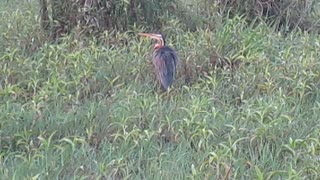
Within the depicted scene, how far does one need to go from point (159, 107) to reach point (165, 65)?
69 cm

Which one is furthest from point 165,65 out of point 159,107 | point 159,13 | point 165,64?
point 159,13

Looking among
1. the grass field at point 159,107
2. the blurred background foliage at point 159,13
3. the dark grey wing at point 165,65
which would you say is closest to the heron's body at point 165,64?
the dark grey wing at point 165,65

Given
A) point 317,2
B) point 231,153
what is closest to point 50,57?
point 231,153

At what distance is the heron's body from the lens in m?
5.98

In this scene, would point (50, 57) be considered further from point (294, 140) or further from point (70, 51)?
point (294, 140)

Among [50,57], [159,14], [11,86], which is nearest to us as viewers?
[11,86]

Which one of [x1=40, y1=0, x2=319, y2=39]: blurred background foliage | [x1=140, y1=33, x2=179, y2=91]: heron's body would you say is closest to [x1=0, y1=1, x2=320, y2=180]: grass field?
[x1=140, y1=33, x2=179, y2=91]: heron's body

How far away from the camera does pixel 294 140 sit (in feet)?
15.6

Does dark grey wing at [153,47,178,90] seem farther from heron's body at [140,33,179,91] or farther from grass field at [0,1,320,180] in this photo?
grass field at [0,1,320,180]

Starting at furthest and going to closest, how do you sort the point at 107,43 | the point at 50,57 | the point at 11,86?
1. the point at 107,43
2. the point at 50,57
3. the point at 11,86

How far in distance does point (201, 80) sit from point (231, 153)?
1.69 meters

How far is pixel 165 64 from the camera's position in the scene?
6.05m

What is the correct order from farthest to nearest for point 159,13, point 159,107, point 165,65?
1. point 159,13
2. point 165,65
3. point 159,107

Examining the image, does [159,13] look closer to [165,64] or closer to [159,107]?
[165,64]
